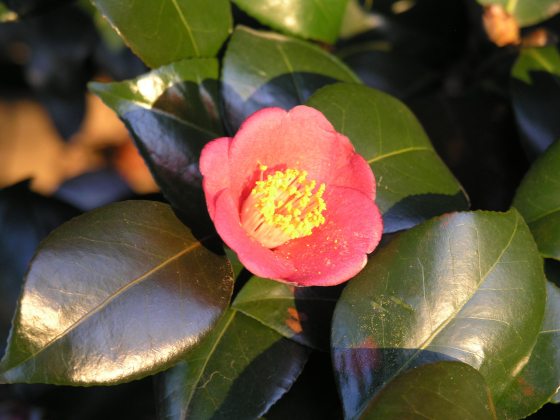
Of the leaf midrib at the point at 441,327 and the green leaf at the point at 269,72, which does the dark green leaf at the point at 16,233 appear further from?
the leaf midrib at the point at 441,327

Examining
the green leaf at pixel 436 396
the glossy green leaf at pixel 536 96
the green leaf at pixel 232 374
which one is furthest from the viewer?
the glossy green leaf at pixel 536 96

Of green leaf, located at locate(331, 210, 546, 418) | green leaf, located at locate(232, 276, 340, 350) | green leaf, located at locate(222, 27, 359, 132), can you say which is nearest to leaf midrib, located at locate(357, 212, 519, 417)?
green leaf, located at locate(331, 210, 546, 418)

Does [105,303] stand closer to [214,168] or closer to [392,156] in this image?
[214,168]

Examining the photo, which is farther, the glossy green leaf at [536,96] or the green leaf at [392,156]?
the glossy green leaf at [536,96]

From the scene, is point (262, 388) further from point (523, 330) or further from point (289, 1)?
point (289, 1)

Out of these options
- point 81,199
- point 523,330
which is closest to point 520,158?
point 523,330

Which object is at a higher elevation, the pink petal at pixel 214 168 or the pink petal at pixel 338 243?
the pink petal at pixel 214 168

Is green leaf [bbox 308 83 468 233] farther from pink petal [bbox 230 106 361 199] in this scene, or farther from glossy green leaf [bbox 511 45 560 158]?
glossy green leaf [bbox 511 45 560 158]

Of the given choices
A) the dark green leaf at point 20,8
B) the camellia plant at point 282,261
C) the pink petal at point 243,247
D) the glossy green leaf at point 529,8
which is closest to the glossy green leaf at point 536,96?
the glossy green leaf at point 529,8
